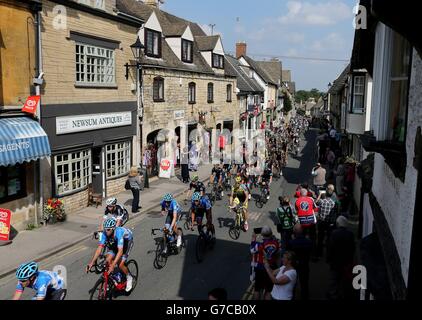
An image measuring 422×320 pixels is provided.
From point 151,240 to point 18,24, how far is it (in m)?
8.12

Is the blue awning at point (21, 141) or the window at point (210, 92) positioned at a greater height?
the window at point (210, 92)

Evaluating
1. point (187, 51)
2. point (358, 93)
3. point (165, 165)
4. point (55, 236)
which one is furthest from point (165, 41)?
point (55, 236)

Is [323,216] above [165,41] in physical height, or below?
below

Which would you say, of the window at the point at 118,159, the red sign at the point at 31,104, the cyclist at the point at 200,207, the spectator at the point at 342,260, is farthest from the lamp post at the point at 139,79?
the spectator at the point at 342,260

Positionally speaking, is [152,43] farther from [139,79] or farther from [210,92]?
[210,92]

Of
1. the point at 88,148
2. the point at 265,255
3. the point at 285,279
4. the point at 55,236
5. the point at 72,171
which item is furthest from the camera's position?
the point at 88,148

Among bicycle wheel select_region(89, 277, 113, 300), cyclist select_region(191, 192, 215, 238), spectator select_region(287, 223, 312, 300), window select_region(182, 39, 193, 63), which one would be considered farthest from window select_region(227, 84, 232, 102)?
bicycle wheel select_region(89, 277, 113, 300)

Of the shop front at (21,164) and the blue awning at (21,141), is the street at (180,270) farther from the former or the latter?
the blue awning at (21,141)

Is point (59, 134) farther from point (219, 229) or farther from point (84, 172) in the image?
point (219, 229)

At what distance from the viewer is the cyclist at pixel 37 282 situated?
6.17 m

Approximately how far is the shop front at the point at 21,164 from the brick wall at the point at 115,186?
4858 mm

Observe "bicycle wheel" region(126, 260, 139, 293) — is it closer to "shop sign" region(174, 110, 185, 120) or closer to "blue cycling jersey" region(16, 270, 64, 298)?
"blue cycling jersey" region(16, 270, 64, 298)

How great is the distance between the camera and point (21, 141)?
1282 cm

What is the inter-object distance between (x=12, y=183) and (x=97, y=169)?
4979 mm
